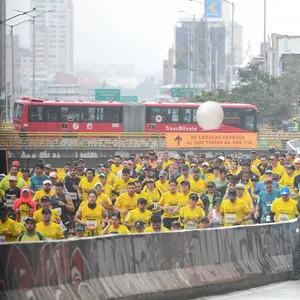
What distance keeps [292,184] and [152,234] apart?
352 inches

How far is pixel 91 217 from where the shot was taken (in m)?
15.9

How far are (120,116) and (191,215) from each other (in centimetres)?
4274

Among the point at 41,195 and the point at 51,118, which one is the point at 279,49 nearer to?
the point at 51,118

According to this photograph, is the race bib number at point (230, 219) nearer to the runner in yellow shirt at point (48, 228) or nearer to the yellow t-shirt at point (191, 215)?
the yellow t-shirt at point (191, 215)

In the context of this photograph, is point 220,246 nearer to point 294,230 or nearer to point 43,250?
point 294,230

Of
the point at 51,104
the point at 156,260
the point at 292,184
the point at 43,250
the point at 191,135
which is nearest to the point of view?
the point at 43,250

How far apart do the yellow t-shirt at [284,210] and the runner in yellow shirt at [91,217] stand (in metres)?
2.52

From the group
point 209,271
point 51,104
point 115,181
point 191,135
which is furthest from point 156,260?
point 51,104

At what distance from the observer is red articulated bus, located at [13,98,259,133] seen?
56656 mm

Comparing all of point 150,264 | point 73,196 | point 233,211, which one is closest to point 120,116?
point 73,196

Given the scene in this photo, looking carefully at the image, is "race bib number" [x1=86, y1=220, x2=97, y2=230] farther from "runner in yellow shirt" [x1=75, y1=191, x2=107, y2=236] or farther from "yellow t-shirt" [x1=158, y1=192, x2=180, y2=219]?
"yellow t-shirt" [x1=158, y1=192, x2=180, y2=219]

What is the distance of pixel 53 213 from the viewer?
15594 millimetres

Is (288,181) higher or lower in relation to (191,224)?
higher

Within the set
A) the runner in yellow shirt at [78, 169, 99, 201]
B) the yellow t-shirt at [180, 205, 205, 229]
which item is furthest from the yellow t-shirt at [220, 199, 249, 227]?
the runner in yellow shirt at [78, 169, 99, 201]
